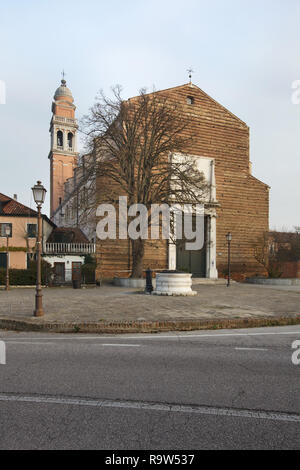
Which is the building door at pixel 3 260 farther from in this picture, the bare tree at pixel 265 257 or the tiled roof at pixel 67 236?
the bare tree at pixel 265 257

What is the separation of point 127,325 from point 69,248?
1965cm

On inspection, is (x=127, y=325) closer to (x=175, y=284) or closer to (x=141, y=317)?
(x=141, y=317)

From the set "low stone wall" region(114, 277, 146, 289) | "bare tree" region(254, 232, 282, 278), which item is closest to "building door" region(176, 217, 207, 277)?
"bare tree" region(254, 232, 282, 278)

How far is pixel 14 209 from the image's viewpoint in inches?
1143

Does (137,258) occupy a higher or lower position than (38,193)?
lower

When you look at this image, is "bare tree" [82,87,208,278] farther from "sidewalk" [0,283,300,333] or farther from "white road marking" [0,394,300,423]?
"white road marking" [0,394,300,423]

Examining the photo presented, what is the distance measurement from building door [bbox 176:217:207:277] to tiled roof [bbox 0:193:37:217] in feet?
44.4

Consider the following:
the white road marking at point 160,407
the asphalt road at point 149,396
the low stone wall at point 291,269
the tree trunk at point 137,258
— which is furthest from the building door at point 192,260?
the white road marking at point 160,407

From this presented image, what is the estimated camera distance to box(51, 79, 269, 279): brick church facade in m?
28.6

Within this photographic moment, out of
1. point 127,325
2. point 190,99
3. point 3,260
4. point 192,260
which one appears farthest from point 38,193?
point 190,99

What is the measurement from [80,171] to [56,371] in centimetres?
1949

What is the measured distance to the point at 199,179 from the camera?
71.5 feet
